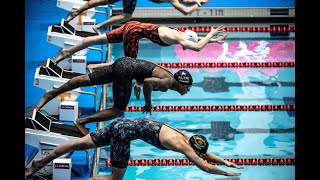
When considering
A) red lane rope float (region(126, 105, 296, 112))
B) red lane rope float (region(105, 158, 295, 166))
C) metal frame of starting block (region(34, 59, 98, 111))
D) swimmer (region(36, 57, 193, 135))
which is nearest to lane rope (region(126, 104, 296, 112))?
red lane rope float (region(126, 105, 296, 112))

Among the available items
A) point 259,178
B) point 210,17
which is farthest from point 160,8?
point 259,178

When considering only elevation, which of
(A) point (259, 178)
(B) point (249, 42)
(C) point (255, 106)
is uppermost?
(B) point (249, 42)

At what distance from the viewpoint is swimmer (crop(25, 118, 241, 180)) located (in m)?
6.04

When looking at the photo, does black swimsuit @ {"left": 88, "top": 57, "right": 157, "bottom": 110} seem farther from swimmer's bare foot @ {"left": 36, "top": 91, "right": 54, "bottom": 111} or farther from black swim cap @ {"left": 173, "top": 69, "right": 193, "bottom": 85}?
swimmer's bare foot @ {"left": 36, "top": 91, "right": 54, "bottom": 111}

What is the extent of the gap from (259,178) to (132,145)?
1125 millimetres

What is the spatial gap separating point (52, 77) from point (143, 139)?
1253 mm

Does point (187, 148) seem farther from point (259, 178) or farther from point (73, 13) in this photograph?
point (73, 13)

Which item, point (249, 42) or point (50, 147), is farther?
point (249, 42)

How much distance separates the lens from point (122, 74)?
20.3ft

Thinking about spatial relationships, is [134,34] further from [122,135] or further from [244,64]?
[244,64]

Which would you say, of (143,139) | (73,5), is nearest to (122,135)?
(143,139)

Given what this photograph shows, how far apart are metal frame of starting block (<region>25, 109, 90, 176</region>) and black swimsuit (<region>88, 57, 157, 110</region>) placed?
0.57m
